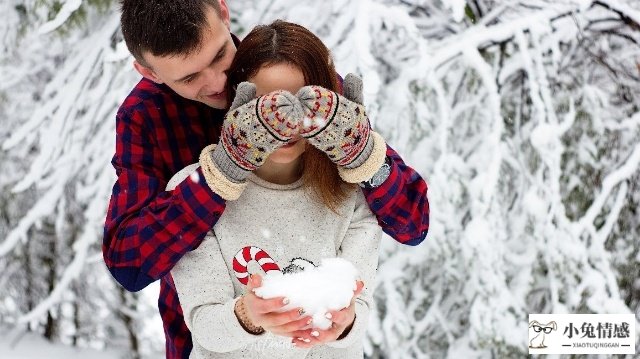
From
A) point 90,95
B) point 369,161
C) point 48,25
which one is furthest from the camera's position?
point 90,95

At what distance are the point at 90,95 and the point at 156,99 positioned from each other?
959 millimetres

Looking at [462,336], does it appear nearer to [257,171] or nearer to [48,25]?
[257,171]

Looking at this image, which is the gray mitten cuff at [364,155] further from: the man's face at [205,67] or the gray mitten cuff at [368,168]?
the man's face at [205,67]

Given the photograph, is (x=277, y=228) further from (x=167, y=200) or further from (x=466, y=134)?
(x=466, y=134)

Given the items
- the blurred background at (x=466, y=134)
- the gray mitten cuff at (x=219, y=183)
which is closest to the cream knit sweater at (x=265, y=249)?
the gray mitten cuff at (x=219, y=183)

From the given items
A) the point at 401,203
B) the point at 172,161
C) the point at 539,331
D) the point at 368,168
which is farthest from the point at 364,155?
the point at 539,331

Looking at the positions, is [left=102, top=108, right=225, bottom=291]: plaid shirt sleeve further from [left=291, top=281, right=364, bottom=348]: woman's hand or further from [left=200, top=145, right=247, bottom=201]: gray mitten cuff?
[left=291, top=281, right=364, bottom=348]: woman's hand

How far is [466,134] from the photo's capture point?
2299mm

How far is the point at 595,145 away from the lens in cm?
231

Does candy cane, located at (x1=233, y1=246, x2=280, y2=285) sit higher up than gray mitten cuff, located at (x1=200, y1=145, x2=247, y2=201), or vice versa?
gray mitten cuff, located at (x1=200, y1=145, x2=247, y2=201)

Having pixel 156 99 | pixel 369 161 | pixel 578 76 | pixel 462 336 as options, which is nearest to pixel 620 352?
pixel 462 336

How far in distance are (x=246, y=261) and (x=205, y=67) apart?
38 centimetres

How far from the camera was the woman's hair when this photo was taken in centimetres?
101

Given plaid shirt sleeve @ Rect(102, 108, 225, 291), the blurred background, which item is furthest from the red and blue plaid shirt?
the blurred background
